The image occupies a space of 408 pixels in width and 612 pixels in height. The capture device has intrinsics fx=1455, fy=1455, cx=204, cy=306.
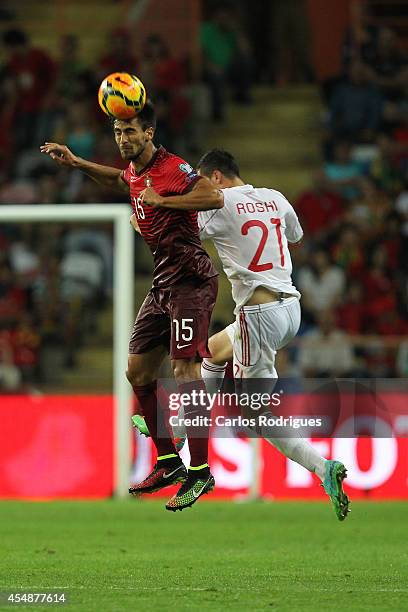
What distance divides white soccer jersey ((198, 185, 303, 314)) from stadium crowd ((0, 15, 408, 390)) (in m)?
6.18

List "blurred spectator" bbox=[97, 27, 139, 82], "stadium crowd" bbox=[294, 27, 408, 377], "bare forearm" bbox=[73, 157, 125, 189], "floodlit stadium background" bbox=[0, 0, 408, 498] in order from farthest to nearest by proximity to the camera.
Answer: "blurred spectator" bbox=[97, 27, 139, 82] < "stadium crowd" bbox=[294, 27, 408, 377] < "floodlit stadium background" bbox=[0, 0, 408, 498] < "bare forearm" bbox=[73, 157, 125, 189]

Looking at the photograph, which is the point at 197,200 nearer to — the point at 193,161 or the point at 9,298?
the point at 9,298

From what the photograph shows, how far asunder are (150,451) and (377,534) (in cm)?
363

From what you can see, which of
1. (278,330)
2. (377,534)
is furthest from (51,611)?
(377,534)

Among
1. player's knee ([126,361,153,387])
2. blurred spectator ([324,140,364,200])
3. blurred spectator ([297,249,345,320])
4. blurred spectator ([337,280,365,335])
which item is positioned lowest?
blurred spectator ([337,280,365,335])

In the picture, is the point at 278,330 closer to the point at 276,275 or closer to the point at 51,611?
the point at 276,275

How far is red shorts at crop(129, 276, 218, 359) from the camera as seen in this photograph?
8.34m

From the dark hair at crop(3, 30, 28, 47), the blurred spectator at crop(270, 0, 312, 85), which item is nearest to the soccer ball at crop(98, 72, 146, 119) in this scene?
the dark hair at crop(3, 30, 28, 47)

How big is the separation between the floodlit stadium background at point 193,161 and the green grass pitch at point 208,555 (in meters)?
0.77

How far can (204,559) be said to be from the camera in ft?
32.0

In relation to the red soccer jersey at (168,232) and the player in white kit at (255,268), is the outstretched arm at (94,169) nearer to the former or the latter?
the red soccer jersey at (168,232)

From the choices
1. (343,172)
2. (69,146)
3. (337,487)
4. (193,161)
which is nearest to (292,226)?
(337,487)

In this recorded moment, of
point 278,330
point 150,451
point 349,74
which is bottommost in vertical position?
point 150,451

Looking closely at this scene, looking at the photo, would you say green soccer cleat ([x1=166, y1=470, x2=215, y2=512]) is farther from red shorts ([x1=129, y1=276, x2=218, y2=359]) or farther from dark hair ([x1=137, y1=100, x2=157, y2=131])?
dark hair ([x1=137, y1=100, x2=157, y2=131])
